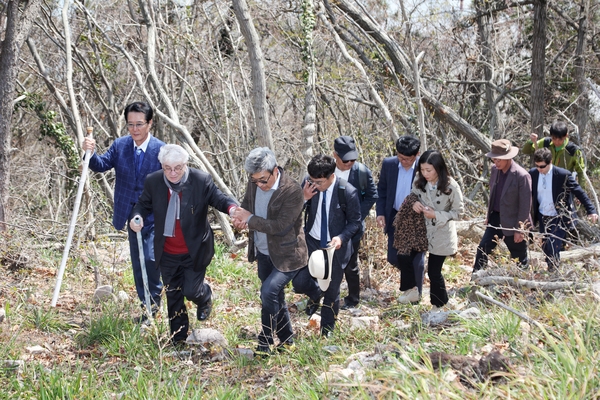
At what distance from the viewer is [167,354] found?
4984 mm

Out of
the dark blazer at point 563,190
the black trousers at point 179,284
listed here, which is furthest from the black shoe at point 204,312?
the dark blazer at point 563,190

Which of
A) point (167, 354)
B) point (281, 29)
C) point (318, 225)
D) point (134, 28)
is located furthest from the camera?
point (134, 28)

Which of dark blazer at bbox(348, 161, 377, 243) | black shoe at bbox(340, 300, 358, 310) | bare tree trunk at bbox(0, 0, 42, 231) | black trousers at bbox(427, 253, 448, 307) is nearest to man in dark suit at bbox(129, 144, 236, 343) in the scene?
dark blazer at bbox(348, 161, 377, 243)

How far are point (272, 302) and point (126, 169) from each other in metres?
1.86

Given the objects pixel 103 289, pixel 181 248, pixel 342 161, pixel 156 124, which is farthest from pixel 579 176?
pixel 156 124

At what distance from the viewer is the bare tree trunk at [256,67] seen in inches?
259

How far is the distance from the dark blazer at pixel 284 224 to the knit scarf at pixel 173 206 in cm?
54

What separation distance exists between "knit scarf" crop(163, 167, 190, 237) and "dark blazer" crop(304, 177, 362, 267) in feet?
4.03

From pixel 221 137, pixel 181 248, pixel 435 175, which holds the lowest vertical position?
pixel 181 248

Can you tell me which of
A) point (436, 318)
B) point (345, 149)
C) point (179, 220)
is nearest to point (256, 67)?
point (345, 149)

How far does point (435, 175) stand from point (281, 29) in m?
5.64

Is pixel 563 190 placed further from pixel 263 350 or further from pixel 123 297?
pixel 123 297

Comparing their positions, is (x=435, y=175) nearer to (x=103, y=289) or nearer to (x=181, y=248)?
(x=181, y=248)

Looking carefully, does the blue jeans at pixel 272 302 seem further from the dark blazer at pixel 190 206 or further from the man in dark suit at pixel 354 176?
the man in dark suit at pixel 354 176
